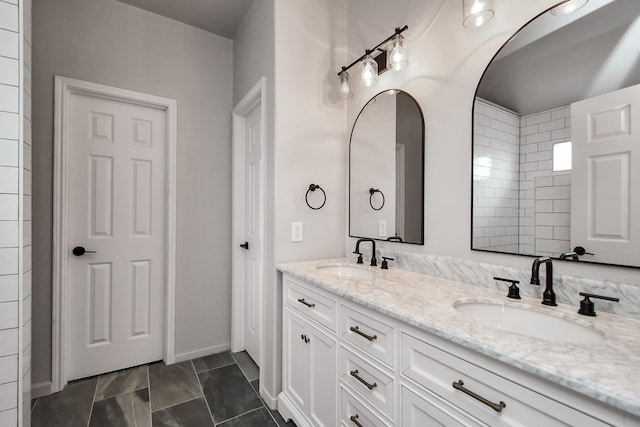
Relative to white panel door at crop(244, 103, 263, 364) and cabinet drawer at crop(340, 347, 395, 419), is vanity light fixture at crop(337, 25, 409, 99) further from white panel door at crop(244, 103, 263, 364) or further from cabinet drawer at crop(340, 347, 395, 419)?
cabinet drawer at crop(340, 347, 395, 419)

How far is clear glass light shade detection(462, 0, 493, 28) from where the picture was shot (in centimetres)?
110

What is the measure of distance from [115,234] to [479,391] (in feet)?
7.96

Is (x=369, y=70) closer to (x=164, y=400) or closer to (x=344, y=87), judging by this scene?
(x=344, y=87)

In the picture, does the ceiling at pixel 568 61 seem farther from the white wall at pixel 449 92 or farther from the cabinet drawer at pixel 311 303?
the cabinet drawer at pixel 311 303

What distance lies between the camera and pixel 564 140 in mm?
1016

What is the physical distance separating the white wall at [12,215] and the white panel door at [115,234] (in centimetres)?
78

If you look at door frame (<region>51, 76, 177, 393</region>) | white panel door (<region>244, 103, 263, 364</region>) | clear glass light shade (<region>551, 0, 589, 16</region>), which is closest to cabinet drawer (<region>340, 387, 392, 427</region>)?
white panel door (<region>244, 103, 263, 364</region>)

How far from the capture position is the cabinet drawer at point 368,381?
0.98m

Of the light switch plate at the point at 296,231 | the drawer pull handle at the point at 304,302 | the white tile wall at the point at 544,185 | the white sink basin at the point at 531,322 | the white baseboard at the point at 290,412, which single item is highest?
the white tile wall at the point at 544,185

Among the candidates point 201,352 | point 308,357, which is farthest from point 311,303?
point 201,352

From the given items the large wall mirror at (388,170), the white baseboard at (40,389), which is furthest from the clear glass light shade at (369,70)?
the white baseboard at (40,389)

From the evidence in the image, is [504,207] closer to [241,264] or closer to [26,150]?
[241,264]

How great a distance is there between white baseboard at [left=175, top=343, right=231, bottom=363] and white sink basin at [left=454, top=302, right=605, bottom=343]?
2131mm

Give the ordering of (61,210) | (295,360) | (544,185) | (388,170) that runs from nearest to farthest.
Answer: (544,185) < (295,360) < (388,170) < (61,210)
